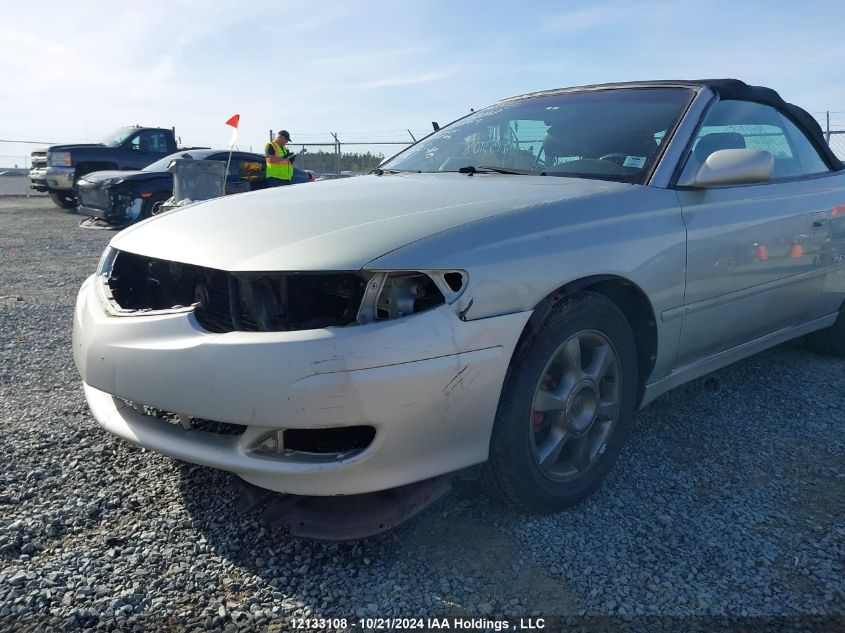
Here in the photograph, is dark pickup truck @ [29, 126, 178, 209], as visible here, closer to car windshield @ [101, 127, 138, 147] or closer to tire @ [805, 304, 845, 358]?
car windshield @ [101, 127, 138, 147]

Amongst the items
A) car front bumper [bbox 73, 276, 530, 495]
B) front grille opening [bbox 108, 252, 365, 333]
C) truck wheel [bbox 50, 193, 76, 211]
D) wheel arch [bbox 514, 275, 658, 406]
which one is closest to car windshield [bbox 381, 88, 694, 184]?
wheel arch [bbox 514, 275, 658, 406]

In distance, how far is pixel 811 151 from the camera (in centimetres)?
402

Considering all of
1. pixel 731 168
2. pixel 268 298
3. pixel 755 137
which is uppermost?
pixel 755 137

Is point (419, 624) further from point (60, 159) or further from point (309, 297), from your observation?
point (60, 159)

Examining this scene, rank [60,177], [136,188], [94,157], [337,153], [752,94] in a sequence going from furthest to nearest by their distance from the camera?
[337,153]
[60,177]
[94,157]
[136,188]
[752,94]

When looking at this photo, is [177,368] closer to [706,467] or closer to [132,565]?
[132,565]

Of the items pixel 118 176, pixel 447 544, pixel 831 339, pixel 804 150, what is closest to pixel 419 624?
pixel 447 544

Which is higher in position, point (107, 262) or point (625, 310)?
point (107, 262)

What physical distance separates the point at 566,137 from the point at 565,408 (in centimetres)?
149

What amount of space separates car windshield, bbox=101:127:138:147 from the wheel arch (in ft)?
49.2

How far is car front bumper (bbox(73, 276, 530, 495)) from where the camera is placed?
196 cm

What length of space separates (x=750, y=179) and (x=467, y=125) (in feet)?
5.26

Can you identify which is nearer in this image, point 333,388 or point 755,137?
point 333,388

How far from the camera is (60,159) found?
48.9ft
